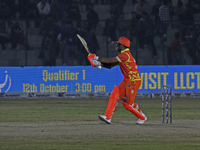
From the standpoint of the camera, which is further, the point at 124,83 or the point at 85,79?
the point at 85,79

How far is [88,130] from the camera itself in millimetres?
14898

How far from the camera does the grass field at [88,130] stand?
11.8 m

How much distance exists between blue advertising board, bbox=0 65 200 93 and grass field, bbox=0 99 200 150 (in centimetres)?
543

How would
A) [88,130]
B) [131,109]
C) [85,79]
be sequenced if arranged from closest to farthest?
1. [88,130]
2. [131,109]
3. [85,79]

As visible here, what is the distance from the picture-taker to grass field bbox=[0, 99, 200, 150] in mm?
11828

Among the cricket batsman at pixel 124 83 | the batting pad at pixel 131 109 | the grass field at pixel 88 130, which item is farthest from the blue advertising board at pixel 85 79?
the cricket batsman at pixel 124 83

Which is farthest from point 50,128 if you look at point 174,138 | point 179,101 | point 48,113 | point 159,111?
point 179,101

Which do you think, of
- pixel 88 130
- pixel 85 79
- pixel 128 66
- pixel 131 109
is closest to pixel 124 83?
pixel 128 66

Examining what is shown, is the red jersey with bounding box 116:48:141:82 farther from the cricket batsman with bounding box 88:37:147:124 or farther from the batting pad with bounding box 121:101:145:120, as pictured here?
the batting pad with bounding box 121:101:145:120

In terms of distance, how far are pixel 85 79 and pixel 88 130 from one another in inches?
612

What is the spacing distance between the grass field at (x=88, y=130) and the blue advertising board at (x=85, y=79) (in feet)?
17.8

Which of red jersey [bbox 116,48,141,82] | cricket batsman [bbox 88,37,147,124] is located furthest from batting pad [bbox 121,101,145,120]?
red jersey [bbox 116,48,141,82]

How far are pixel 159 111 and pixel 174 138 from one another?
9.61 m

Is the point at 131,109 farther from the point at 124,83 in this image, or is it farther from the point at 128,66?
the point at 128,66
